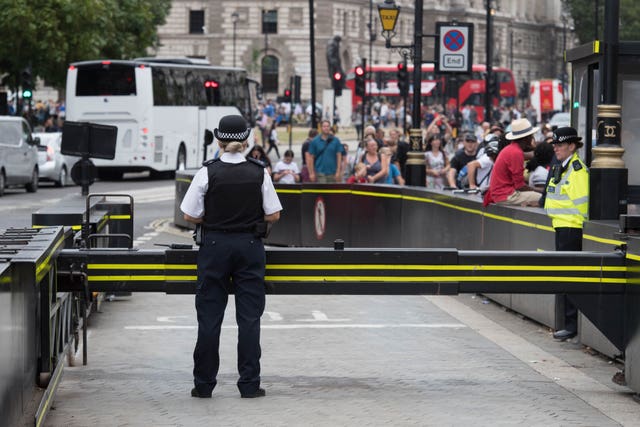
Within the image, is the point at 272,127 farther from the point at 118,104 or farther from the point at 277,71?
the point at 277,71

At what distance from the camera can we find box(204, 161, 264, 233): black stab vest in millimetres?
9281

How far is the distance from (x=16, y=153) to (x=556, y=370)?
82.3 feet

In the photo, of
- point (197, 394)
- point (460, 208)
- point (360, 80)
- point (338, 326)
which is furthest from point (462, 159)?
point (360, 80)

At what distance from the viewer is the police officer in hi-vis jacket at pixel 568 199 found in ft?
38.7

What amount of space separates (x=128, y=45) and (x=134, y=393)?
4948cm

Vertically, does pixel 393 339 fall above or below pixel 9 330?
below

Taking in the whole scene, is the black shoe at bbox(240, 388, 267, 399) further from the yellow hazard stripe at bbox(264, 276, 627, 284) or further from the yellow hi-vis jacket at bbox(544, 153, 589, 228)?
the yellow hi-vis jacket at bbox(544, 153, 589, 228)

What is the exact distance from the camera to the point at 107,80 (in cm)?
4278

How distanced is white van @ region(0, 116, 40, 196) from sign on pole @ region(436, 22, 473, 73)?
12852 mm

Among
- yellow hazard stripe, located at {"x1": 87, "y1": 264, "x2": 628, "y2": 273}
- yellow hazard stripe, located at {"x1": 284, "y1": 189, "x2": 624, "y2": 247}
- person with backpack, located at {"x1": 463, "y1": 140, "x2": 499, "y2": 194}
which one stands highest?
person with backpack, located at {"x1": 463, "y1": 140, "x2": 499, "y2": 194}

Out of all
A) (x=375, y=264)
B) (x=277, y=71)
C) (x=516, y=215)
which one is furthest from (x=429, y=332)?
(x=277, y=71)

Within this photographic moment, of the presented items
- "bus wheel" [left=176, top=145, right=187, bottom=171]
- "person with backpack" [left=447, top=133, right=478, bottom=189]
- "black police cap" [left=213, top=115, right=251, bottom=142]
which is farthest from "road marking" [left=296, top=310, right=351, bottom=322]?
"bus wheel" [left=176, top=145, right=187, bottom=171]

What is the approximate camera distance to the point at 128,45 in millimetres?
58031

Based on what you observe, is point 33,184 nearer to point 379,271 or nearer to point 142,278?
point 142,278
